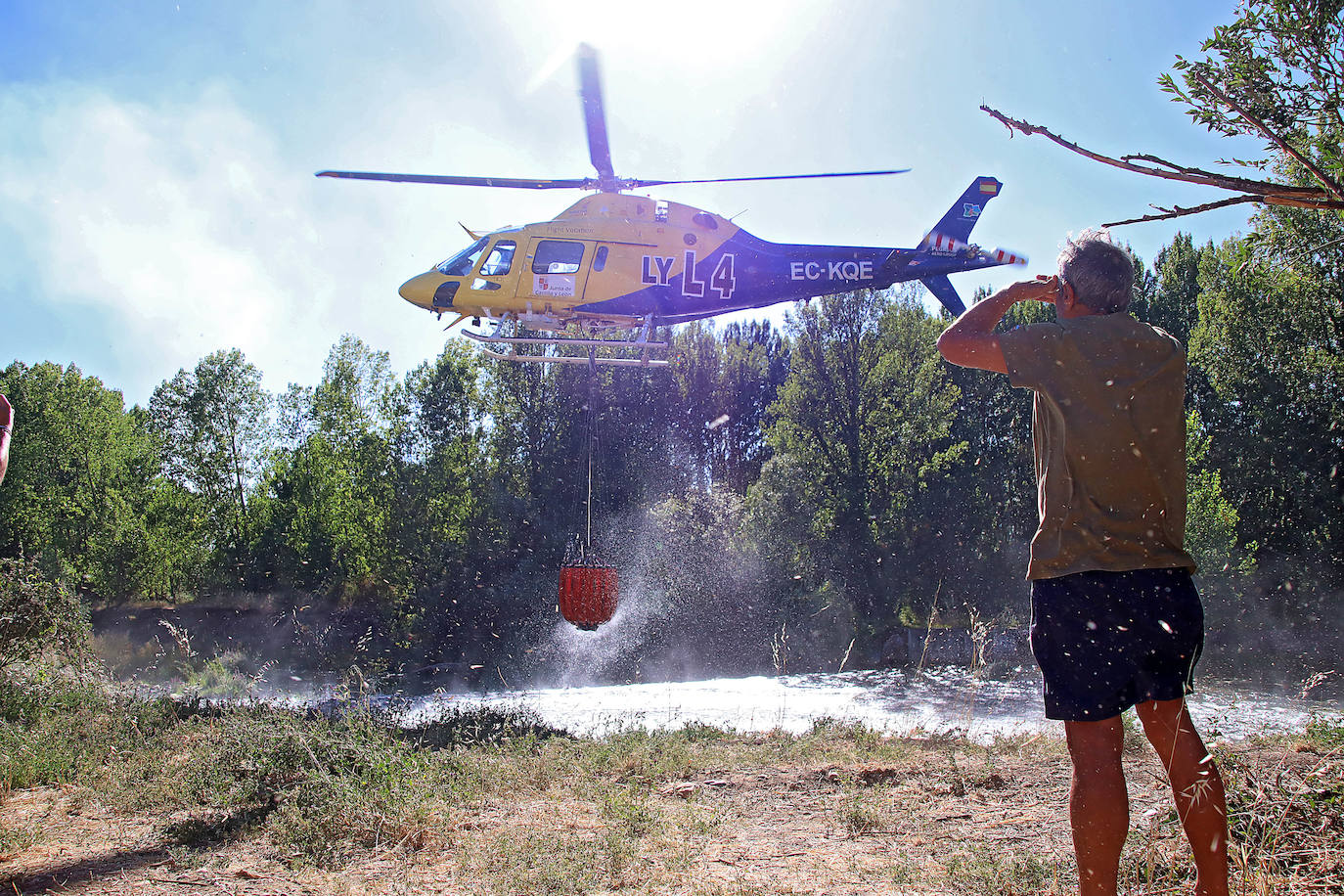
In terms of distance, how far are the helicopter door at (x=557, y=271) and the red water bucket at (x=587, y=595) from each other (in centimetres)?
360

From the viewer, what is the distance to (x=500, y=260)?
1027 cm

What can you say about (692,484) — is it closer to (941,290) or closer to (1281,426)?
(1281,426)

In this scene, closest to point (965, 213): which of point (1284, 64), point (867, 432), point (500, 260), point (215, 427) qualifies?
point (500, 260)

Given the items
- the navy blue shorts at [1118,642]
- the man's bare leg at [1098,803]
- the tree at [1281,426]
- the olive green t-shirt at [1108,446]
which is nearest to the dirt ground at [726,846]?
the man's bare leg at [1098,803]

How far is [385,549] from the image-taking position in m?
26.5

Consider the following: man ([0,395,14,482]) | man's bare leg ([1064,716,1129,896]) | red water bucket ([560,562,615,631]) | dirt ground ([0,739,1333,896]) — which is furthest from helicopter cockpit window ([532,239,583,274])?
man's bare leg ([1064,716,1129,896])

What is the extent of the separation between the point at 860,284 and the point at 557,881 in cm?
869

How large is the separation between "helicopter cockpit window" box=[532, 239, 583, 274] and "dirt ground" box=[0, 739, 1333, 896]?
7178mm

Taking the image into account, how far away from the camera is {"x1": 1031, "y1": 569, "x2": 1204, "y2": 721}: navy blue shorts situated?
6.01ft

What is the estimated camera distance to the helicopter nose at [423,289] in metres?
10.5

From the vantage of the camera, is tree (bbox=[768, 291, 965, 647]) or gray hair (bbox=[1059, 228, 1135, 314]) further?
tree (bbox=[768, 291, 965, 647])

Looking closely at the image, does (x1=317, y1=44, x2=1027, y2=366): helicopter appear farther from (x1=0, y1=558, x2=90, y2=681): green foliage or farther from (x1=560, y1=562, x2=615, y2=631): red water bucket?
(x1=0, y1=558, x2=90, y2=681): green foliage

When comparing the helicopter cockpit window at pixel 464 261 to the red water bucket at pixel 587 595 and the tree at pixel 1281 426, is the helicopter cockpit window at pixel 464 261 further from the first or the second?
the tree at pixel 1281 426

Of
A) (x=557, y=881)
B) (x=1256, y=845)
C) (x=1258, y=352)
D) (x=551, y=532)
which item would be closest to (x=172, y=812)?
(x=557, y=881)
